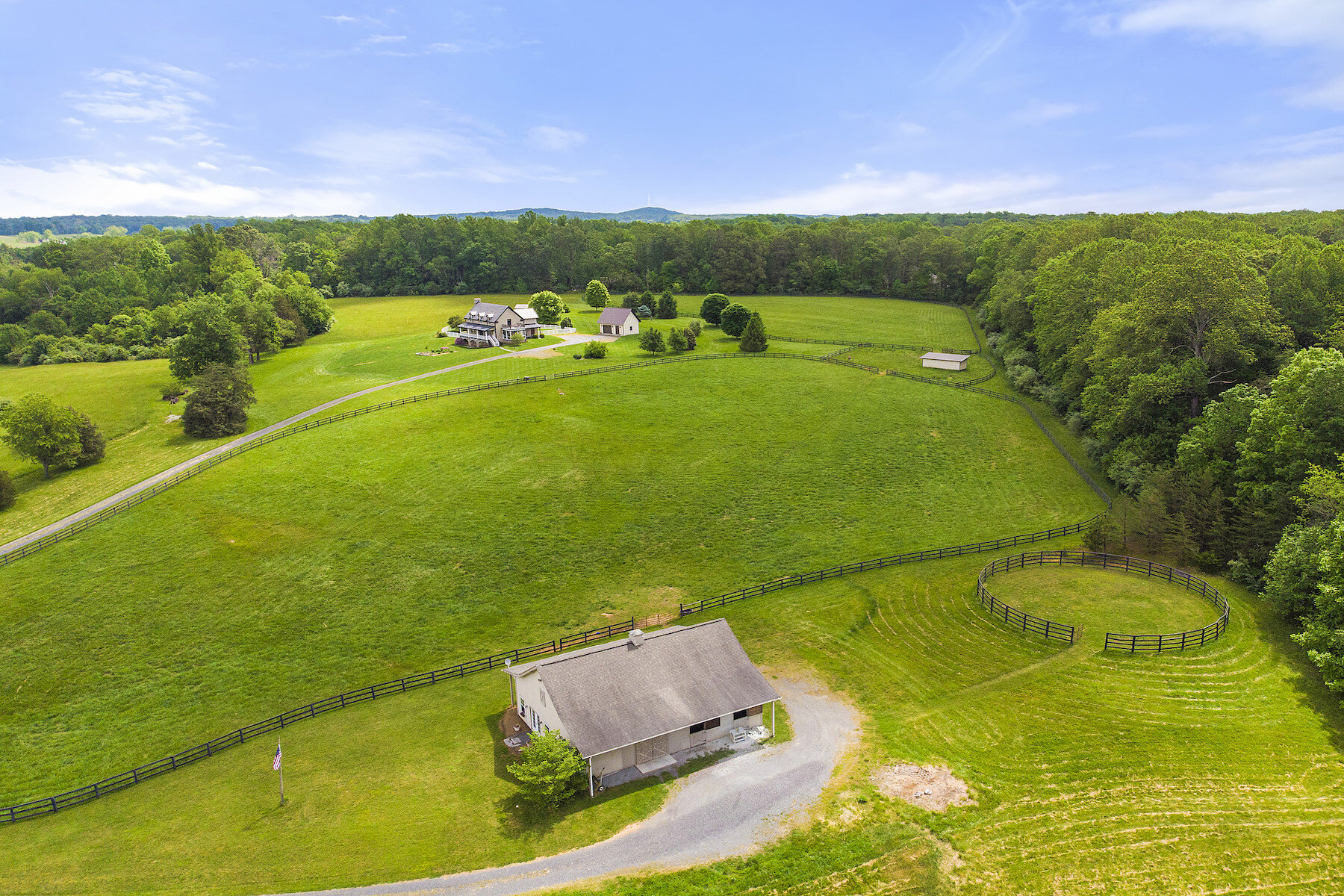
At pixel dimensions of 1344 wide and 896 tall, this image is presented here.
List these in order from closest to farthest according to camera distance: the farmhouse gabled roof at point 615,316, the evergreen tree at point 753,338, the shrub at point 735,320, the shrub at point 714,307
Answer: the evergreen tree at point 753,338, the shrub at point 735,320, the farmhouse gabled roof at point 615,316, the shrub at point 714,307

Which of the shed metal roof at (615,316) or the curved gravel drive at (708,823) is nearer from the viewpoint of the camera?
the curved gravel drive at (708,823)

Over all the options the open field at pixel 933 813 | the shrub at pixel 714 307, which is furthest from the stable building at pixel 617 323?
the open field at pixel 933 813

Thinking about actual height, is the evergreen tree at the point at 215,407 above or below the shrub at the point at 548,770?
above

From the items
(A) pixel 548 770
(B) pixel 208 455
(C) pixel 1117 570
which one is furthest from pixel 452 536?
(C) pixel 1117 570

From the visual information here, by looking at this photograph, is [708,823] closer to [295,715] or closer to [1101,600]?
[295,715]

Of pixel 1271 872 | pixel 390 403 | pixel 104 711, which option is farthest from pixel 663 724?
pixel 390 403

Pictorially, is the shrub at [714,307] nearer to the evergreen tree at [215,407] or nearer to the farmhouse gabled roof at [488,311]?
the farmhouse gabled roof at [488,311]
